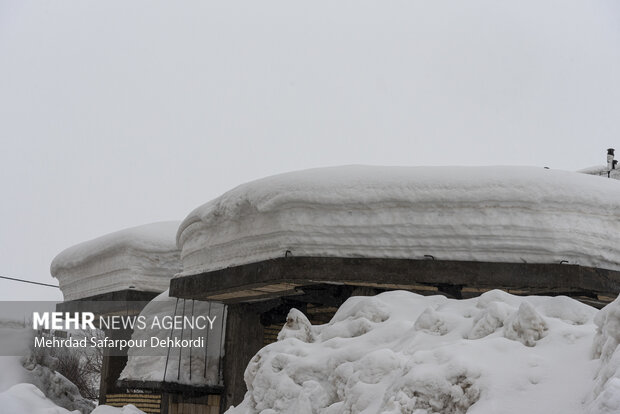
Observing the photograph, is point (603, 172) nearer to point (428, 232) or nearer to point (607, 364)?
point (428, 232)

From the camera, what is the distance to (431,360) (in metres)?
3.36

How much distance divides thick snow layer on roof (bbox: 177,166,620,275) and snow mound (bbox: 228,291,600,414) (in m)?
1.68

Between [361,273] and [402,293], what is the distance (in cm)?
167

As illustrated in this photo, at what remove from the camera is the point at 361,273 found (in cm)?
684

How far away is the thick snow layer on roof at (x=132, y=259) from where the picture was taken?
11.3m

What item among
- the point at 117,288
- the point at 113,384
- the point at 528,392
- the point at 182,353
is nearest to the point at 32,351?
the point at 113,384

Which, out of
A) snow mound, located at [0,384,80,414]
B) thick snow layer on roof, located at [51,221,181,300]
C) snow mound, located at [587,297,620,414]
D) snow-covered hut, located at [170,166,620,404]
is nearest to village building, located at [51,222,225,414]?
thick snow layer on roof, located at [51,221,181,300]

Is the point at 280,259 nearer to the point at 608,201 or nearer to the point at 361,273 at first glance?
the point at 361,273

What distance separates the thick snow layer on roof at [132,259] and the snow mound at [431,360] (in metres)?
6.74

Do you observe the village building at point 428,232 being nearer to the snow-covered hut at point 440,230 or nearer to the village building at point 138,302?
the snow-covered hut at point 440,230

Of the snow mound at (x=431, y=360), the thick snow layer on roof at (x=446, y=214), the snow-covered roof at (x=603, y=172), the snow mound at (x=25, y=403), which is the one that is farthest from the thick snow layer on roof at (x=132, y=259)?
the snow-covered roof at (x=603, y=172)

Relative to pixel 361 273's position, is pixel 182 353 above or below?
below

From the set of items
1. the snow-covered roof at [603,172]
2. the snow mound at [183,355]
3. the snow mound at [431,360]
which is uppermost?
the snow-covered roof at [603,172]

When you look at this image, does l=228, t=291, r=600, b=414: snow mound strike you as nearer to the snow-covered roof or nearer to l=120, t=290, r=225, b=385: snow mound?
l=120, t=290, r=225, b=385: snow mound
